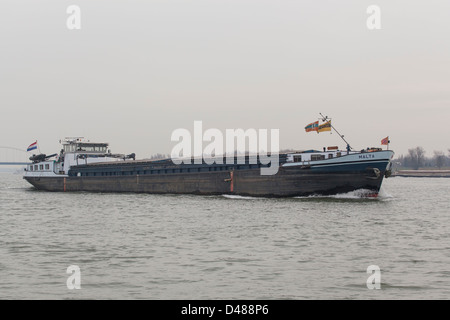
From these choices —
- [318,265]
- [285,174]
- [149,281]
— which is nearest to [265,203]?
[285,174]

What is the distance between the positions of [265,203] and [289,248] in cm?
2164

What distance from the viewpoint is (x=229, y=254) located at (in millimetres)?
21156

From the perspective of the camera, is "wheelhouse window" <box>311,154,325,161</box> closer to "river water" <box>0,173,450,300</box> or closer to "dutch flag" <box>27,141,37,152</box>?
"river water" <box>0,173,450,300</box>

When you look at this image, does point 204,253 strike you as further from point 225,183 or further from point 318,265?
point 225,183

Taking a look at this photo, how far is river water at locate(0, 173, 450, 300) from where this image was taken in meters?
15.6

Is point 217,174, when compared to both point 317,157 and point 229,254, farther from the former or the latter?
point 229,254

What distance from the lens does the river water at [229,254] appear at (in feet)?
51.1

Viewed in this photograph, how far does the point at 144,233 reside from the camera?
1092 inches

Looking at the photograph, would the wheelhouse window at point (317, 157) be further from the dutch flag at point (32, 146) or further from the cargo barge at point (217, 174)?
the dutch flag at point (32, 146)

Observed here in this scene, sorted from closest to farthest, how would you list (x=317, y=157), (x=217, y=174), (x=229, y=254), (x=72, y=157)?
(x=229, y=254) < (x=317, y=157) < (x=217, y=174) < (x=72, y=157)

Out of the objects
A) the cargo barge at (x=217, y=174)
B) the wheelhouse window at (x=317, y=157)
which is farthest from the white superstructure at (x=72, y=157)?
the wheelhouse window at (x=317, y=157)

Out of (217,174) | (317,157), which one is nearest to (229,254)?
(317,157)

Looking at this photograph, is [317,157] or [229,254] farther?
[317,157]

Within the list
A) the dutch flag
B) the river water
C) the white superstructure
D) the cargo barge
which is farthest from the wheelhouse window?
the dutch flag
